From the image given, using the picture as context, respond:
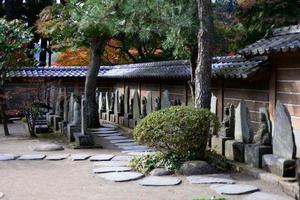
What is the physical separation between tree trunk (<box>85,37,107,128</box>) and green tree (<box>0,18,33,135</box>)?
245 centimetres

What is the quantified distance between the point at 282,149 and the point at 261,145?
76 centimetres

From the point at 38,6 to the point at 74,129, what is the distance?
16.4 metres

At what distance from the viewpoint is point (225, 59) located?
14016 mm

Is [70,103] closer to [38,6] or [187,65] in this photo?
[187,65]

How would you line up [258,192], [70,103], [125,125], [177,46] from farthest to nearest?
[125,125] < [70,103] < [177,46] < [258,192]

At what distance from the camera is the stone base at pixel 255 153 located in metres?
8.87

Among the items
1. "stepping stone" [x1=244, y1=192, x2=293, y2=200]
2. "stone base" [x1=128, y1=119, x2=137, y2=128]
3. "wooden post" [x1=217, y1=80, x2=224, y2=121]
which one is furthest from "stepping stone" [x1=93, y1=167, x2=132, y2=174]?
→ "stone base" [x1=128, y1=119, x2=137, y2=128]

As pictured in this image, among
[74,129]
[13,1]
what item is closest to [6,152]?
[74,129]

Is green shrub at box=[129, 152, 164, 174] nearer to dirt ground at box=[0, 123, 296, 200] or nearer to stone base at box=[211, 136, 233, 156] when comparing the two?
dirt ground at box=[0, 123, 296, 200]

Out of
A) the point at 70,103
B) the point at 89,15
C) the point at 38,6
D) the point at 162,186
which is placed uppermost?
the point at 38,6

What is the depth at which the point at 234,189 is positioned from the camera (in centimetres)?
754

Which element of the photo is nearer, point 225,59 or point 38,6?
point 225,59

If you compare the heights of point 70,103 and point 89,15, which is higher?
point 89,15

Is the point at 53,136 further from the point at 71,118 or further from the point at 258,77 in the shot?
the point at 258,77
